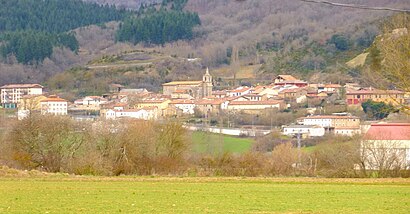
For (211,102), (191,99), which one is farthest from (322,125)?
(191,99)

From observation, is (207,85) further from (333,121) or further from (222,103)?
(333,121)

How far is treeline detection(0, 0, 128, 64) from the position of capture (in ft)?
454

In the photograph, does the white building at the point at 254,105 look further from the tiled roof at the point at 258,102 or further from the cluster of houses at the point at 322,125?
the cluster of houses at the point at 322,125

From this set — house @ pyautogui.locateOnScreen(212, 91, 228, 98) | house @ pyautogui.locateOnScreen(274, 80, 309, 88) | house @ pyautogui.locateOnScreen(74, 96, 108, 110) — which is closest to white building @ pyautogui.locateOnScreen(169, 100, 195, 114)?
house @ pyautogui.locateOnScreen(212, 91, 228, 98)

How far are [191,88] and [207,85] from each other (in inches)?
84.0

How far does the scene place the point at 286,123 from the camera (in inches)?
3339

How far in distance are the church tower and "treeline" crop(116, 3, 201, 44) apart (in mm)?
34095

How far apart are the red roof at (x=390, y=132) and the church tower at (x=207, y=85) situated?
71.6 m

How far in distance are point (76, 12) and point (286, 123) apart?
117m

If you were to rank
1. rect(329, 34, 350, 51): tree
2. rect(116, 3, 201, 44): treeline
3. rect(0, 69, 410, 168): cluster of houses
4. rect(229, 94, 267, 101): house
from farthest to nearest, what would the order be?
rect(116, 3, 201, 44): treeline < rect(329, 34, 350, 51): tree < rect(229, 94, 267, 101): house < rect(0, 69, 410, 168): cluster of houses

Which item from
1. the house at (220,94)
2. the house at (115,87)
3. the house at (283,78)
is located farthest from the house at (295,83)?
the house at (115,87)

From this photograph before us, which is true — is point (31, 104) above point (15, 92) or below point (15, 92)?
below

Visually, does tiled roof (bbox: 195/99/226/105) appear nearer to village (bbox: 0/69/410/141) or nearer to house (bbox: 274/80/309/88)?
village (bbox: 0/69/410/141)

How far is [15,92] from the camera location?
393 feet
